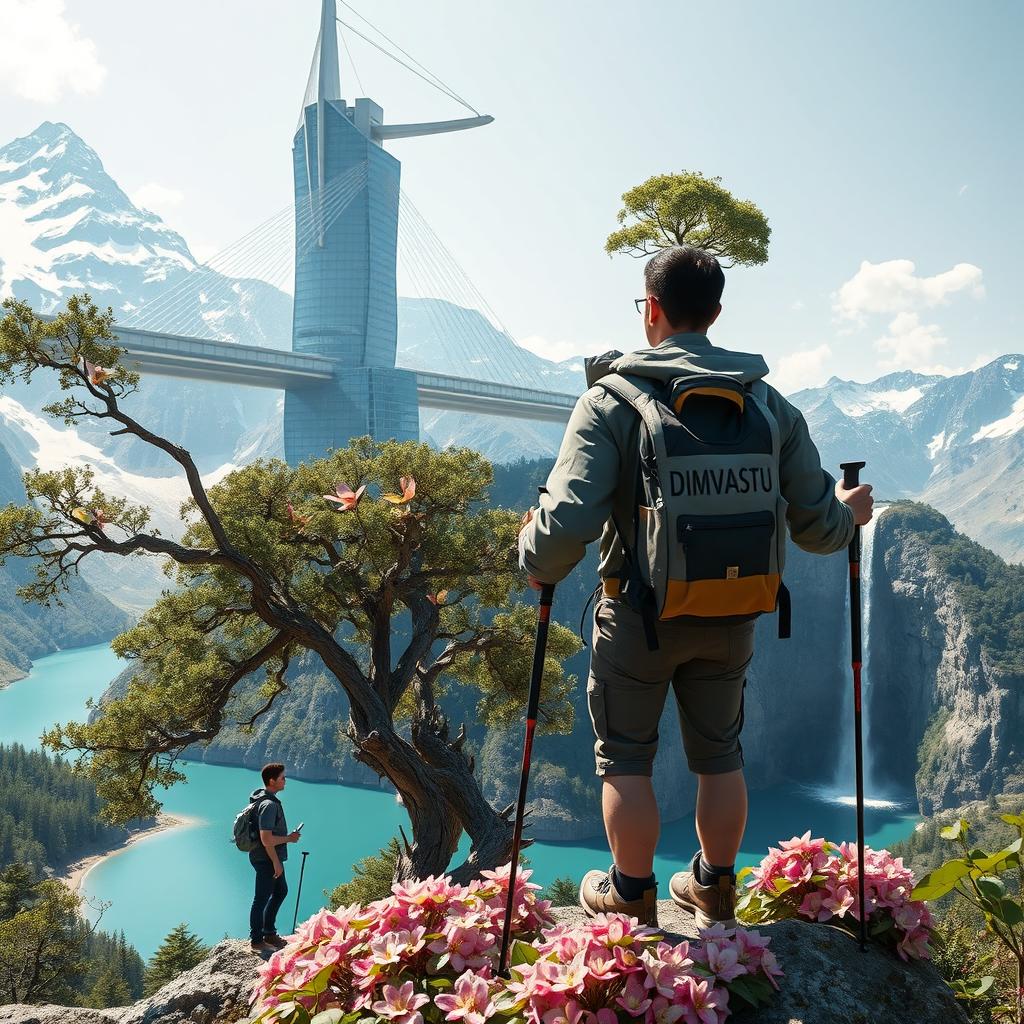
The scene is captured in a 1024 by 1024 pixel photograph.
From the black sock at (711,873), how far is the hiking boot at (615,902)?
8.3 inches

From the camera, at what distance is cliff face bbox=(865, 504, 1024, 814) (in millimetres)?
79562

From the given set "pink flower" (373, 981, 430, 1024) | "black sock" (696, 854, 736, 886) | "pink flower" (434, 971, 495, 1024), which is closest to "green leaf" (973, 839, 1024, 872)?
"black sock" (696, 854, 736, 886)

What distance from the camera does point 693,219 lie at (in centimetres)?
1056

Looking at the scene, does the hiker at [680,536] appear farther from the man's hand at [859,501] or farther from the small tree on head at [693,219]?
the small tree on head at [693,219]

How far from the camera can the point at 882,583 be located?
92250 millimetres

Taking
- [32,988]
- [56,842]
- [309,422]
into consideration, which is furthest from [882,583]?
[32,988]

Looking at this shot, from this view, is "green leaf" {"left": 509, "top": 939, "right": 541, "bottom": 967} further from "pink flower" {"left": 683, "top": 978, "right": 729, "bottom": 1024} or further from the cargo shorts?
the cargo shorts

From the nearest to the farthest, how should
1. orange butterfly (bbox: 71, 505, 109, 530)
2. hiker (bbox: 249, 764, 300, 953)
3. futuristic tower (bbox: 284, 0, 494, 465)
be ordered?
hiker (bbox: 249, 764, 300, 953) < orange butterfly (bbox: 71, 505, 109, 530) < futuristic tower (bbox: 284, 0, 494, 465)

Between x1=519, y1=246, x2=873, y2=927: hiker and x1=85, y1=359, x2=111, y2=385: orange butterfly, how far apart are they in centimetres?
539

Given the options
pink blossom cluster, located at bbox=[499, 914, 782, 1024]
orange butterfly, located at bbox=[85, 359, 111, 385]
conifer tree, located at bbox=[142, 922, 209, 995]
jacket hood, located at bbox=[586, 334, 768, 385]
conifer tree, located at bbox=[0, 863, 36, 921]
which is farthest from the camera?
conifer tree, located at bbox=[0, 863, 36, 921]

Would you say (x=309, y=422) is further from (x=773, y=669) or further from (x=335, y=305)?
(x=773, y=669)

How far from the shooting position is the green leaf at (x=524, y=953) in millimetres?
2312

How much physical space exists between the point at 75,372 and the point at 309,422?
2846 inches

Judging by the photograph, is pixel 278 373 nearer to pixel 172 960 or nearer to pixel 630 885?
pixel 172 960
